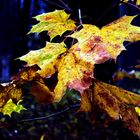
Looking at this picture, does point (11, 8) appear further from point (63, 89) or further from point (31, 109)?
point (63, 89)

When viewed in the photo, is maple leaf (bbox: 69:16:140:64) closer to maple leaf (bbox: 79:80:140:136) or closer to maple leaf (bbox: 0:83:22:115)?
maple leaf (bbox: 79:80:140:136)

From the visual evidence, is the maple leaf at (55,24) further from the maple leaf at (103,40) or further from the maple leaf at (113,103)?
the maple leaf at (113,103)

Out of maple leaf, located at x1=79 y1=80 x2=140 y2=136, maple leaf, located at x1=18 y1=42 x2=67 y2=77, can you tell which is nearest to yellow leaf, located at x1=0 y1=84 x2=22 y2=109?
maple leaf, located at x1=18 y1=42 x2=67 y2=77

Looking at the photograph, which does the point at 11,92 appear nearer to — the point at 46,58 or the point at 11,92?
the point at 11,92

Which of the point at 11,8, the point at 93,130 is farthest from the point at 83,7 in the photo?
the point at 11,8

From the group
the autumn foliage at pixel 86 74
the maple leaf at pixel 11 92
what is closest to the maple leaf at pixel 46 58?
the autumn foliage at pixel 86 74

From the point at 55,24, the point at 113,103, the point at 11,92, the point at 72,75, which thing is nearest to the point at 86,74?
the point at 72,75
